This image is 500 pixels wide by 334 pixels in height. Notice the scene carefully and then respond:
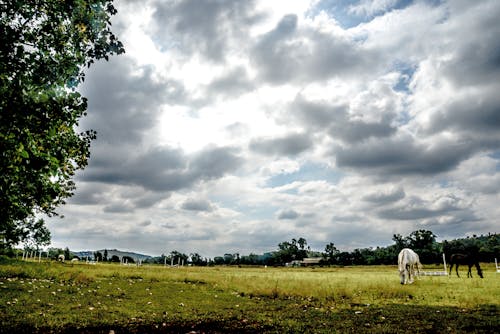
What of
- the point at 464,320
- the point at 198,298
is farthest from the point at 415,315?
the point at 198,298

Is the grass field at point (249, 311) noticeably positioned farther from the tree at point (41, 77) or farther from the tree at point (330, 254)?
the tree at point (330, 254)

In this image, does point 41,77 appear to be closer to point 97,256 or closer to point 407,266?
point 407,266

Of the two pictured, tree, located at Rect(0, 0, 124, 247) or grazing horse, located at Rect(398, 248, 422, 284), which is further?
grazing horse, located at Rect(398, 248, 422, 284)

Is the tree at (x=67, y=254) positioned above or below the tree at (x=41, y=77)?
below

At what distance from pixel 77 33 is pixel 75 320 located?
9.74 metres

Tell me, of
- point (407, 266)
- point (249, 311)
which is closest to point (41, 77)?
point (249, 311)

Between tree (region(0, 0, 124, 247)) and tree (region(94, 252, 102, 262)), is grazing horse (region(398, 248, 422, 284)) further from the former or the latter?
tree (region(94, 252, 102, 262))

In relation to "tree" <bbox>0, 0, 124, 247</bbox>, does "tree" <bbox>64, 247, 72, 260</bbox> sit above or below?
below

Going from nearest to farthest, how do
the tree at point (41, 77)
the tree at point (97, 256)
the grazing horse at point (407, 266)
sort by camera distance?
1. the tree at point (41, 77)
2. the grazing horse at point (407, 266)
3. the tree at point (97, 256)

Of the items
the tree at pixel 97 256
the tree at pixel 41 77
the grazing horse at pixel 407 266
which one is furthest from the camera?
the tree at pixel 97 256

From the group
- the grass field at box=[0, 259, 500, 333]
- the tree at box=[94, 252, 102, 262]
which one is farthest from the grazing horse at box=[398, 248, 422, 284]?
the tree at box=[94, 252, 102, 262]

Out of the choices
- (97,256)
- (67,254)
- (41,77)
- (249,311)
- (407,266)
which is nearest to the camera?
(41,77)

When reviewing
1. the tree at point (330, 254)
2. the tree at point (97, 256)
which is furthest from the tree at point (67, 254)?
the tree at point (330, 254)

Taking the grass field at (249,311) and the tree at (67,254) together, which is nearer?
the grass field at (249,311)
